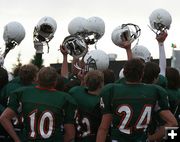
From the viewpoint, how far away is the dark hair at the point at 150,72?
648 cm

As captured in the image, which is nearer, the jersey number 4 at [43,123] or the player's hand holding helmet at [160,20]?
the jersey number 4 at [43,123]

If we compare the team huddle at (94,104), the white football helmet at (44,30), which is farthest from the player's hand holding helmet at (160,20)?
the white football helmet at (44,30)

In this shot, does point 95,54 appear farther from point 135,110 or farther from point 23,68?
point 135,110

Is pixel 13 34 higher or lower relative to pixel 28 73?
higher

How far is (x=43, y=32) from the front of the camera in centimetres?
950

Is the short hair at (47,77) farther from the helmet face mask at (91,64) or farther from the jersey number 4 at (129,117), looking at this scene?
the helmet face mask at (91,64)

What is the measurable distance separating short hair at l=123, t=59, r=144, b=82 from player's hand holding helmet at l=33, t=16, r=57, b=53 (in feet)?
12.3

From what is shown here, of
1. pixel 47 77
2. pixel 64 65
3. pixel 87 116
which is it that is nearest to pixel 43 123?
pixel 47 77

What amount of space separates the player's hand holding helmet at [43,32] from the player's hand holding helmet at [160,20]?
68.9 inches

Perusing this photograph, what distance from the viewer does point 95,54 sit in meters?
8.42

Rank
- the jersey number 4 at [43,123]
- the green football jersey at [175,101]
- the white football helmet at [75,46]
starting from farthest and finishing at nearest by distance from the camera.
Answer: the white football helmet at [75,46]
the green football jersey at [175,101]
the jersey number 4 at [43,123]

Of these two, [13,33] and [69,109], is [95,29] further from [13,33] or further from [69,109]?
[69,109]

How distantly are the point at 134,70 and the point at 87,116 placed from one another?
1023 mm

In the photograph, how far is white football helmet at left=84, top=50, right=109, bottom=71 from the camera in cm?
827
